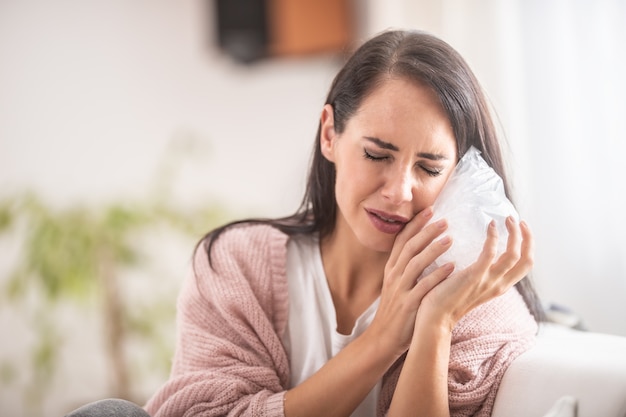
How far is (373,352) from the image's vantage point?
1.24 m

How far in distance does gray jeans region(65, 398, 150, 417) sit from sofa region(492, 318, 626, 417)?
2.07 ft

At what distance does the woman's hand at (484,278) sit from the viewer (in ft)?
3.82

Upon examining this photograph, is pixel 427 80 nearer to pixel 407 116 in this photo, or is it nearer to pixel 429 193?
pixel 407 116

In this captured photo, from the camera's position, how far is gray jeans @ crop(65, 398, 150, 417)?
1.12 m

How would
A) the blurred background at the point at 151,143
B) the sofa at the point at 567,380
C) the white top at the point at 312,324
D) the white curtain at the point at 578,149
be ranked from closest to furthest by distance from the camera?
the sofa at the point at 567,380, the white top at the point at 312,324, the white curtain at the point at 578,149, the blurred background at the point at 151,143

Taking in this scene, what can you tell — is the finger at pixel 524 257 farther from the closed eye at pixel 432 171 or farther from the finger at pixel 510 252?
the closed eye at pixel 432 171

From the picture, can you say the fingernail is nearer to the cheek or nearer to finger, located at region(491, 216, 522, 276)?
the cheek

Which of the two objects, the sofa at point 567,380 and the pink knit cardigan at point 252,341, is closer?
the sofa at point 567,380

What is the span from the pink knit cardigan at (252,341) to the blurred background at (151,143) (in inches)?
39.0

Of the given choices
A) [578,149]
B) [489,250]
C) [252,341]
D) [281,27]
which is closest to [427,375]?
[489,250]

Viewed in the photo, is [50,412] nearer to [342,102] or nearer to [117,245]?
[117,245]

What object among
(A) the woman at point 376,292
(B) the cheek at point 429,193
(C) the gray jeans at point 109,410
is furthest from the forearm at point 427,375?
(C) the gray jeans at point 109,410

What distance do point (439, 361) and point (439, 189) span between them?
307mm

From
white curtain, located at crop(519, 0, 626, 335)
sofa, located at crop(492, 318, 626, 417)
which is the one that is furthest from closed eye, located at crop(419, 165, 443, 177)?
white curtain, located at crop(519, 0, 626, 335)
